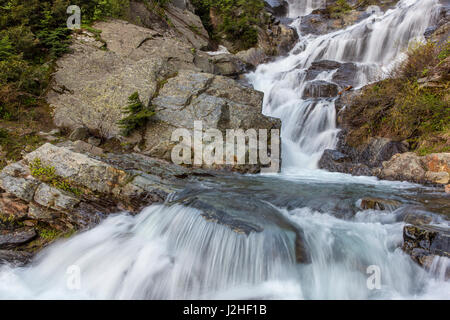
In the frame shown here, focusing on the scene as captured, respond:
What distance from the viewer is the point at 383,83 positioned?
9234mm

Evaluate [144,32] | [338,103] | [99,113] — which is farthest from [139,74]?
[338,103]

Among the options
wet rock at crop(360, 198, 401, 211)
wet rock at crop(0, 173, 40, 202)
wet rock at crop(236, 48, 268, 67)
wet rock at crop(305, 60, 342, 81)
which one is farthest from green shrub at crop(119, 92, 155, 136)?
wet rock at crop(236, 48, 268, 67)

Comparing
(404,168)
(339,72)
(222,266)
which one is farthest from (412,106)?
(222,266)

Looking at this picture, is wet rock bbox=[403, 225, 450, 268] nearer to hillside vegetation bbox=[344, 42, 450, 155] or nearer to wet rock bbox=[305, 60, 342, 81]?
hillside vegetation bbox=[344, 42, 450, 155]

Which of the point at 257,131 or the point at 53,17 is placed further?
the point at 53,17

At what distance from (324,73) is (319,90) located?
209cm

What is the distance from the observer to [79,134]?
24.9 ft

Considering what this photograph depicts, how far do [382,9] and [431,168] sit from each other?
1867 cm

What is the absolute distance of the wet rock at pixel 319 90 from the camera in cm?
1131

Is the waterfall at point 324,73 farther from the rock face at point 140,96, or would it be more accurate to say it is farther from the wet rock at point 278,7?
the wet rock at point 278,7

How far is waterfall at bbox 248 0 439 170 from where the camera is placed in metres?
9.84

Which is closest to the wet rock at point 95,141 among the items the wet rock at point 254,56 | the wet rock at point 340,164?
the wet rock at point 340,164

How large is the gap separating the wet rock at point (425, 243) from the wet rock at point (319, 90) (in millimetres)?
8668
